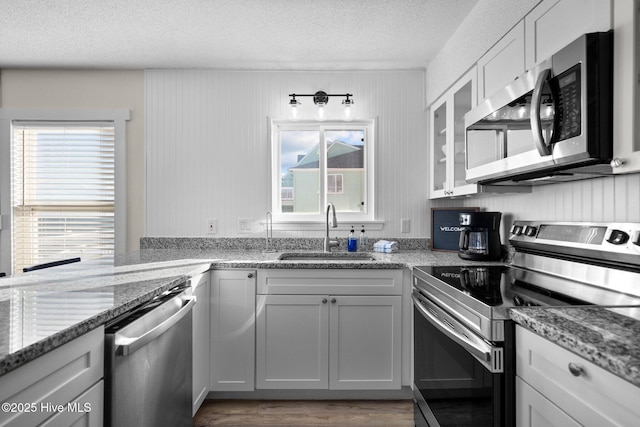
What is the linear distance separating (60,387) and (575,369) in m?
1.22

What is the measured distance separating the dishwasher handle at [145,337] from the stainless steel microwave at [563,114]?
147cm

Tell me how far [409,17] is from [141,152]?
7.34 ft

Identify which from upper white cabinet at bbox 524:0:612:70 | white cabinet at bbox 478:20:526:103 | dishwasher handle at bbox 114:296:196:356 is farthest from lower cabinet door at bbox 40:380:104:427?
white cabinet at bbox 478:20:526:103

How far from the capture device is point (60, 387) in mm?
880

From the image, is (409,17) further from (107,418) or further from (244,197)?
(107,418)

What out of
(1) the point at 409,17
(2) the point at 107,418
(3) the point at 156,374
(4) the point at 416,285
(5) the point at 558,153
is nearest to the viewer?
(2) the point at 107,418

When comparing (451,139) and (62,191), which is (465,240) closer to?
(451,139)

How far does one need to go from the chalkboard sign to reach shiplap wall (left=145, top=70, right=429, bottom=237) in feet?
0.39

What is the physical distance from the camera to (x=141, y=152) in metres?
2.93

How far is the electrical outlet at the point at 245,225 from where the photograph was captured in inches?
114

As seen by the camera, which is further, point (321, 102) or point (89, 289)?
point (321, 102)

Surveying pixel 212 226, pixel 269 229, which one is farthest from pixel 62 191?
pixel 269 229

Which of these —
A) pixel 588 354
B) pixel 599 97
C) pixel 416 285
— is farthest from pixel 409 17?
pixel 588 354

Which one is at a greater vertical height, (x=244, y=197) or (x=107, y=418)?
(x=244, y=197)
